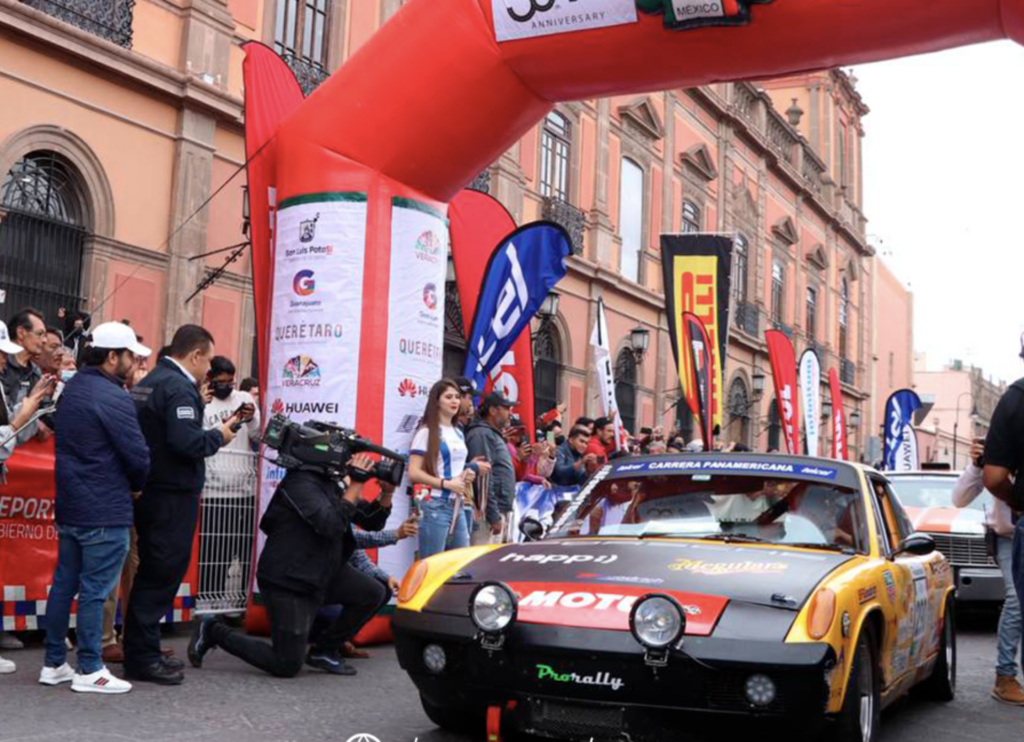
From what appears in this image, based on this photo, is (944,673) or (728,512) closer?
(728,512)

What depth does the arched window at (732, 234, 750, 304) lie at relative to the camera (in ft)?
114

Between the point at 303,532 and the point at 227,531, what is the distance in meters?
2.38

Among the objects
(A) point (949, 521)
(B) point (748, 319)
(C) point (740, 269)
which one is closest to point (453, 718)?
(A) point (949, 521)

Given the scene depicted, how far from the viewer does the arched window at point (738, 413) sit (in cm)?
3459

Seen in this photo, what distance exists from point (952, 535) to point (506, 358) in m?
4.54

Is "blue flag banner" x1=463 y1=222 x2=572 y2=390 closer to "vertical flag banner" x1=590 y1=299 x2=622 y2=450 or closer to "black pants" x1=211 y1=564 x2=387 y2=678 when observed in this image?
"black pants" x1=211 y1=564 x2=387 y2=678

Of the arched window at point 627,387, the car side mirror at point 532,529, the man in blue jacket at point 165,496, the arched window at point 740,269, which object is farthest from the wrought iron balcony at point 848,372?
the man in blue jacket at point 165,496

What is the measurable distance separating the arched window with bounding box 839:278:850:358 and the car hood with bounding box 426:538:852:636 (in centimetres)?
4296

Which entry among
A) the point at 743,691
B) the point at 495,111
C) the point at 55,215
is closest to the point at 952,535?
the point at 495,111

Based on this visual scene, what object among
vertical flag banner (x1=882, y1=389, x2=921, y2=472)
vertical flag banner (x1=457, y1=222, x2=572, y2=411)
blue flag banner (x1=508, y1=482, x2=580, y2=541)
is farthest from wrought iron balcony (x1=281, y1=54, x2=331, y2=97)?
vertical flag banner (x1=882, y1=389, x2=921, y2=472)

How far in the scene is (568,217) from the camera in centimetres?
2442

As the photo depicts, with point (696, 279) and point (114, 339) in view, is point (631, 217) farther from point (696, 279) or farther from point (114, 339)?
point (114, 339)

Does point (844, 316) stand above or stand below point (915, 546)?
above

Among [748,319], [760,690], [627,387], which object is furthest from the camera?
[748,319]
